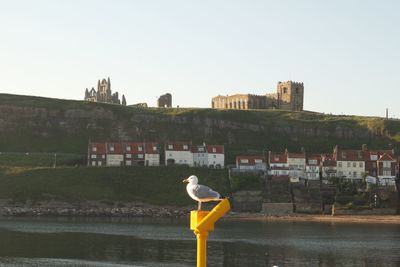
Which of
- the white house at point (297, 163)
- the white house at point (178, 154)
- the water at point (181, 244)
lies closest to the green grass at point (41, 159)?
the white house at point (178, 154)

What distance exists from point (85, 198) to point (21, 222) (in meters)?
21.7

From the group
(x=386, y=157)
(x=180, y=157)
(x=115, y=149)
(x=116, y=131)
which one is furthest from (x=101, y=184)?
(x=386, y=157)

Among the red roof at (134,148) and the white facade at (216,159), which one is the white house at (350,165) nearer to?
the white facade at (216,159)

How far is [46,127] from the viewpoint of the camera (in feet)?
606

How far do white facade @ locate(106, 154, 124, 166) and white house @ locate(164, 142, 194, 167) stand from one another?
11571 millimetres

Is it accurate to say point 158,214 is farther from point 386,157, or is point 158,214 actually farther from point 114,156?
point 386,157

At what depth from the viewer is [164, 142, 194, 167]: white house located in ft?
520

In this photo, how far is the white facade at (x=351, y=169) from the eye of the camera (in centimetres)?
15112

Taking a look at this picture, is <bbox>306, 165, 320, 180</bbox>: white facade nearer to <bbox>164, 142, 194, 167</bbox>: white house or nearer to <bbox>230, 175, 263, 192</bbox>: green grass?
<bbox>230, 175, 263, 192</bbox>: green grass

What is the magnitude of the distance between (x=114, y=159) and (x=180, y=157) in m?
16.8

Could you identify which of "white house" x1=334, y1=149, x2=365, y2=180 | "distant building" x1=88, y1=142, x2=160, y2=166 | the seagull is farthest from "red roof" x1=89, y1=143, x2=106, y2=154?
the seagull

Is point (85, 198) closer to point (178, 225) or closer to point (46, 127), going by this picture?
point (178, 225)

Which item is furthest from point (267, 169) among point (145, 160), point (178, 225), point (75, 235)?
point (75, 235)

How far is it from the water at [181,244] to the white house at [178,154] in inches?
1992
